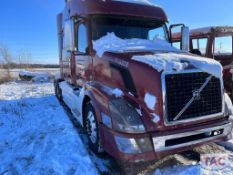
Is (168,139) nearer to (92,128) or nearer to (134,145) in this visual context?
(134,145)

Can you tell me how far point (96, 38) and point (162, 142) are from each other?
100 inches

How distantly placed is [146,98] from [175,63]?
0.66 meters

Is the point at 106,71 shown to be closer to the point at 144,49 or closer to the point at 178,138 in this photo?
the point at 144,49

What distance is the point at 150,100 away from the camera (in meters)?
3.45

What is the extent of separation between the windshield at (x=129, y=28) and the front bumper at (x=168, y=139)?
83.5 inches

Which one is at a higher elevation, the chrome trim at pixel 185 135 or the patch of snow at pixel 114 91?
the patch of snow at pixel 114 91

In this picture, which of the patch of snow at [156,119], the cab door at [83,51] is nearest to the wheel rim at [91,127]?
the cab door at [83,51]

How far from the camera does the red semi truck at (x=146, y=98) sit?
3.35m

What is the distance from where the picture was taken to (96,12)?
4.76 meters

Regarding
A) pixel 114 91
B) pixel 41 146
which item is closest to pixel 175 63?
pixel 114 91

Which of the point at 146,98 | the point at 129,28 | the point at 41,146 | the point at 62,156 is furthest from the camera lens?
the point at 129,28

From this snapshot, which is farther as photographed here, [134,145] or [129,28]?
[129,28]

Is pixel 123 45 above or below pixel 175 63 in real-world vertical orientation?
above

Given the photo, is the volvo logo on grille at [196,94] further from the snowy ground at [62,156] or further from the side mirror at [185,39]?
the side mirror at [185,39]
